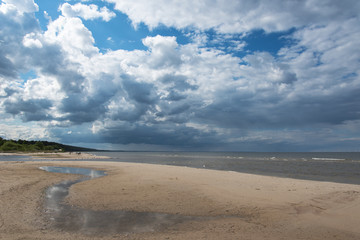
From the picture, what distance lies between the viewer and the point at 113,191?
47.8ft

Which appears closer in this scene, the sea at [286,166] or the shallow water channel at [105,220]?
the shallow water channel at [105,220]

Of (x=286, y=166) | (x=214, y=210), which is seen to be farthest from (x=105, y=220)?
(x=286, y=166)

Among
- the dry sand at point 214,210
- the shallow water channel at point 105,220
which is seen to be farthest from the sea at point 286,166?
the shallow water channel at point 105,220

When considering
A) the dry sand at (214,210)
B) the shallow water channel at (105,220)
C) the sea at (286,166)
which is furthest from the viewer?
the sea at (286,166)

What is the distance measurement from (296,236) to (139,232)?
→ 5175 mm

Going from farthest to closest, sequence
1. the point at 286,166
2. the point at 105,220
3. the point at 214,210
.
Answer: the point at 286,166 → the point at 214,210 → the point at 105,220

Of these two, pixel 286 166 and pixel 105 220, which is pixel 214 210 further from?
pixel 286 166

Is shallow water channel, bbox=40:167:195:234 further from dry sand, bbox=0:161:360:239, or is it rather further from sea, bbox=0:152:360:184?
sea, bbox=0:152:360:184

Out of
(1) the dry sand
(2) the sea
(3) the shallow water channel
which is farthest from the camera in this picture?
(2) the sea

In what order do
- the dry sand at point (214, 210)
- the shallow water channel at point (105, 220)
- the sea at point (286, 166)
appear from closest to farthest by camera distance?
the dry sand at point (214, 210) → the shallow water channel at point (105, 220) → the sea at point (286, 166)

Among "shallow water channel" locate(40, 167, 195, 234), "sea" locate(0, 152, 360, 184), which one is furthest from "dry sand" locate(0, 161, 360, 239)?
"sea" locate(0, 152, 360, 184)

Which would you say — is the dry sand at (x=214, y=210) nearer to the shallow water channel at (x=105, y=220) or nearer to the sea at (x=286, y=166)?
the shallow water channel at (x=105, y=220)

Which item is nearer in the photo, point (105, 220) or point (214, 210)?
point (105, 220)

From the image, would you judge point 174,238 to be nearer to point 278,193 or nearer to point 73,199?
point 73,199
